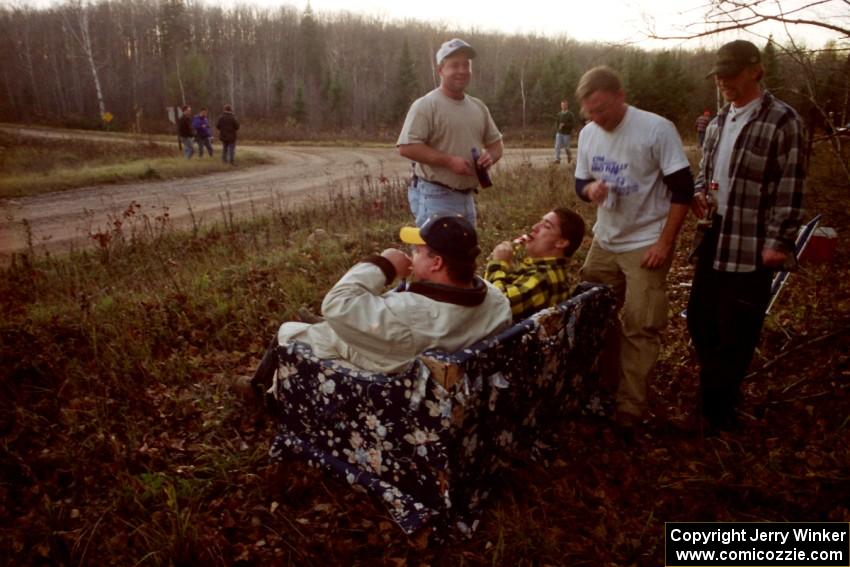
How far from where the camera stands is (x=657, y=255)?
3264mm

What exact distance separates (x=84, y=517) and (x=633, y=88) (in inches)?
1399

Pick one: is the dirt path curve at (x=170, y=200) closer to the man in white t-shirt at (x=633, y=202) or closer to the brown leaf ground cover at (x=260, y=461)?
the brown leaf ground cover at (x=260, y=461)

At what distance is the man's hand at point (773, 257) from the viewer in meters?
2.79

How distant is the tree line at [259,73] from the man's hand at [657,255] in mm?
31278

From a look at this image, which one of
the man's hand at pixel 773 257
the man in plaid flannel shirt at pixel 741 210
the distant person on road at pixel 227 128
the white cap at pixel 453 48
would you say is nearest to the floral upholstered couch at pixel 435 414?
the man in plaid flannel shirt at pixel 741 210

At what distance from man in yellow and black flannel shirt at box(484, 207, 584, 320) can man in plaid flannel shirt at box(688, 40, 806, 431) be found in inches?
29.8

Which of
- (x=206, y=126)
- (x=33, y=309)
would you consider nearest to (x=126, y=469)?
(x=33, y=309)

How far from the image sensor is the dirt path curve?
31.3ft

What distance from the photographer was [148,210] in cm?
1216

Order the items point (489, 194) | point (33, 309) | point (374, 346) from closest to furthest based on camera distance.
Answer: point (374, 346)
point (33, 309)
point (489, 194)

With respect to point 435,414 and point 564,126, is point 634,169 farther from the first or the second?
point 564,126

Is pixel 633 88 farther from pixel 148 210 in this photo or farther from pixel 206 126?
pixel 148 210

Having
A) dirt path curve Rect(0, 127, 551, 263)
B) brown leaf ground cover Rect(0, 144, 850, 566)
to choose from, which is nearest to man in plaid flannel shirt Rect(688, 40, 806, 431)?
brown leaf ground cover Rect(0, 144, 850, 566)

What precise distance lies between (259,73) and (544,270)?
63720 mm
